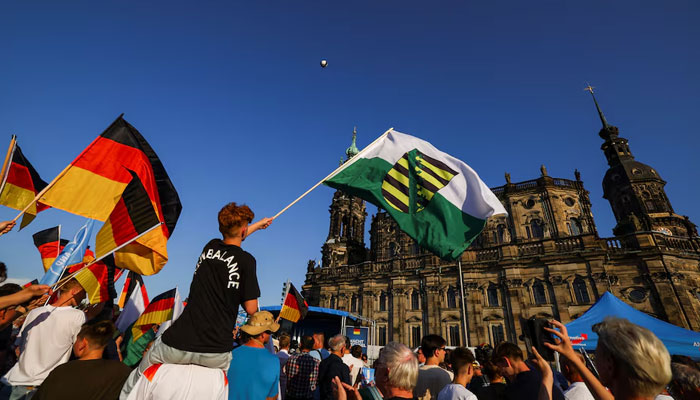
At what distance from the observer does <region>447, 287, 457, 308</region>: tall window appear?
1096 inches

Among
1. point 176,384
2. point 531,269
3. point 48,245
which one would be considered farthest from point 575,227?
point 48,245

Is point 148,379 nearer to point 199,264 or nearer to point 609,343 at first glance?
point 199,264

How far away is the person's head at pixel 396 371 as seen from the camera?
2812 mm

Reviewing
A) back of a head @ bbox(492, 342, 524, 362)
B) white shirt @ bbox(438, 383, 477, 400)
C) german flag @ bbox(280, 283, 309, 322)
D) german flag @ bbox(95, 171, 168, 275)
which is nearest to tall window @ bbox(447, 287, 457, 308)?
german flag @ bbox(280, 283, 309, 322)

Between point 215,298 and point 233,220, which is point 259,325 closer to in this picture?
point 215,298

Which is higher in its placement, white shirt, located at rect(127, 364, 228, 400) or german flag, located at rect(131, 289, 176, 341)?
german flag, located at rect(131, 289, 176, 341)

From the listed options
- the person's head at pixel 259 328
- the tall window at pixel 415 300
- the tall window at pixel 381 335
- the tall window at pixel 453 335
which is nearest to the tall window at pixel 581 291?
the tall window at pixel 453 335

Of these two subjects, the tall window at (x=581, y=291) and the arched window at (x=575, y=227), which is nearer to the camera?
the tall window at (x=581, y=291)

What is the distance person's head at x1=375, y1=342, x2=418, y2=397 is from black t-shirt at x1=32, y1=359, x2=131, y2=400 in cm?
262

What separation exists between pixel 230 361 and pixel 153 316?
6029 millimetres

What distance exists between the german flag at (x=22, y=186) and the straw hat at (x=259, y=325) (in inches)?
159

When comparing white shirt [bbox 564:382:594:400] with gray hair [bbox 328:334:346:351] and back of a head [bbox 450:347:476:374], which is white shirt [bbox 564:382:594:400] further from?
gray hair [bbox 328:334:346:351]

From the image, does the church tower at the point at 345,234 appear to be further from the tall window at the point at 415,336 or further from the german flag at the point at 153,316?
the german flag at the point at 153,316

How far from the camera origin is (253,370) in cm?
336
